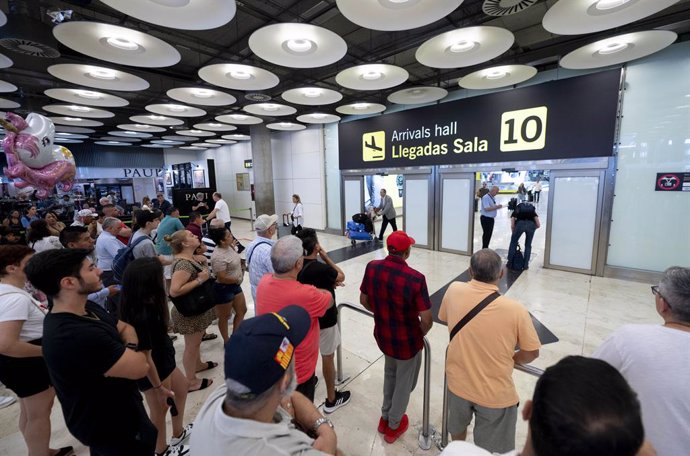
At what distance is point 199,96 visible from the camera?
18.9 feet

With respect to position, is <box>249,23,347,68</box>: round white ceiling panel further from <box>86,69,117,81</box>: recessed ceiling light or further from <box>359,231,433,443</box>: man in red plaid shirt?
<box>359,231,433,443</box>: man in red plaid shirt

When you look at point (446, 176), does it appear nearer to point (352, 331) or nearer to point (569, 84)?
point (569, 84)

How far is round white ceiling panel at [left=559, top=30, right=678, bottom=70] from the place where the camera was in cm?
363

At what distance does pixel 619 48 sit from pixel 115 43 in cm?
655

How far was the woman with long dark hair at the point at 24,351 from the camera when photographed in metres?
1.59

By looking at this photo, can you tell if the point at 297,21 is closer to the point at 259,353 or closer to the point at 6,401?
the point at 259,353

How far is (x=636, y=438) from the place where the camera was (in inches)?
21.1

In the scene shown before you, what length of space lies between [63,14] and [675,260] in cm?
933

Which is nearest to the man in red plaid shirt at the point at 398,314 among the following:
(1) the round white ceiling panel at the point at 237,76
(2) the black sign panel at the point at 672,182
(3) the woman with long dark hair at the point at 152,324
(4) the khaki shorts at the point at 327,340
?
(4) the khaki shorts at the point at 327,340

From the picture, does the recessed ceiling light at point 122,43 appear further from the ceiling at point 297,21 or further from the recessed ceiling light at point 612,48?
the recessed ceiling light at point 612,48

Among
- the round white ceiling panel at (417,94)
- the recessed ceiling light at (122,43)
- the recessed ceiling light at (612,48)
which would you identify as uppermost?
the round white ceiling panel at (417,94)

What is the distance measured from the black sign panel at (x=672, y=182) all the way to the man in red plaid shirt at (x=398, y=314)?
562 centimetres

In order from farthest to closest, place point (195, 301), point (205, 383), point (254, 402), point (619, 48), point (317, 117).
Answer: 1. point (317, 117)
2. point (619, 48)
3. point (205, 383)
4. point (195, 301)
5. point (254, 402)

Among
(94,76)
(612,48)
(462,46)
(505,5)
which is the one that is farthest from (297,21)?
(612,48)
